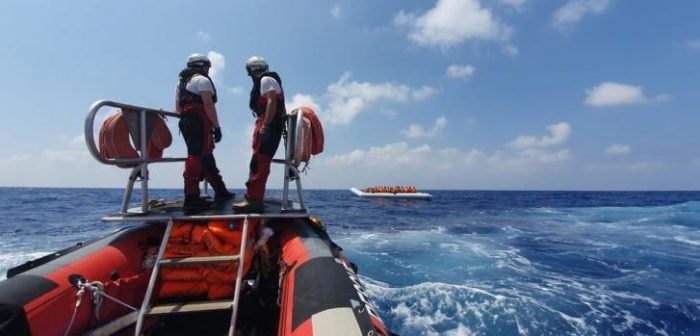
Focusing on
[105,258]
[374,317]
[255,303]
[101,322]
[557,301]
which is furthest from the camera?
[557,301]

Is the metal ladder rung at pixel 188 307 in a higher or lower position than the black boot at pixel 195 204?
lower

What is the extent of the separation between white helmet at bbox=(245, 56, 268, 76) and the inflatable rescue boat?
71 cm

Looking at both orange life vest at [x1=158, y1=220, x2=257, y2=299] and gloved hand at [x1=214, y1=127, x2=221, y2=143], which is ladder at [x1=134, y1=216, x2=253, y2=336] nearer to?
orange life vest at [x1=158, y1=220, x2=257, y2=299]

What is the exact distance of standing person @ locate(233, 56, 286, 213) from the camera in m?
3.88

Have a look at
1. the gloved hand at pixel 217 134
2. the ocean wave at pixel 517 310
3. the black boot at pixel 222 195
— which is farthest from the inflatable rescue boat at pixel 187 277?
the ocean wave at pixel 517 310

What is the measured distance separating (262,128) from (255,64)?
867mm

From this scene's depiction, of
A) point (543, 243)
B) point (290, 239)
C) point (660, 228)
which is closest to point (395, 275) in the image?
point (290, 239)

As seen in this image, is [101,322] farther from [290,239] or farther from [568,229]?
[568,229]

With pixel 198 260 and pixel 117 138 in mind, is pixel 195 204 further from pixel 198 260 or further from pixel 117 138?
pixel 198 260

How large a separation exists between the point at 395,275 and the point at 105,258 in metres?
6.00

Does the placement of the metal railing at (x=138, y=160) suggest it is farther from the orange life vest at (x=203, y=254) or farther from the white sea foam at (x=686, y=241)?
the white sea foam at (x=686, y=241)

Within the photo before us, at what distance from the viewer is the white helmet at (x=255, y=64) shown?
4.25 meters

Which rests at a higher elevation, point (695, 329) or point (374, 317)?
point (374, 317)

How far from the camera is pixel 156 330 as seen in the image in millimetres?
3205
